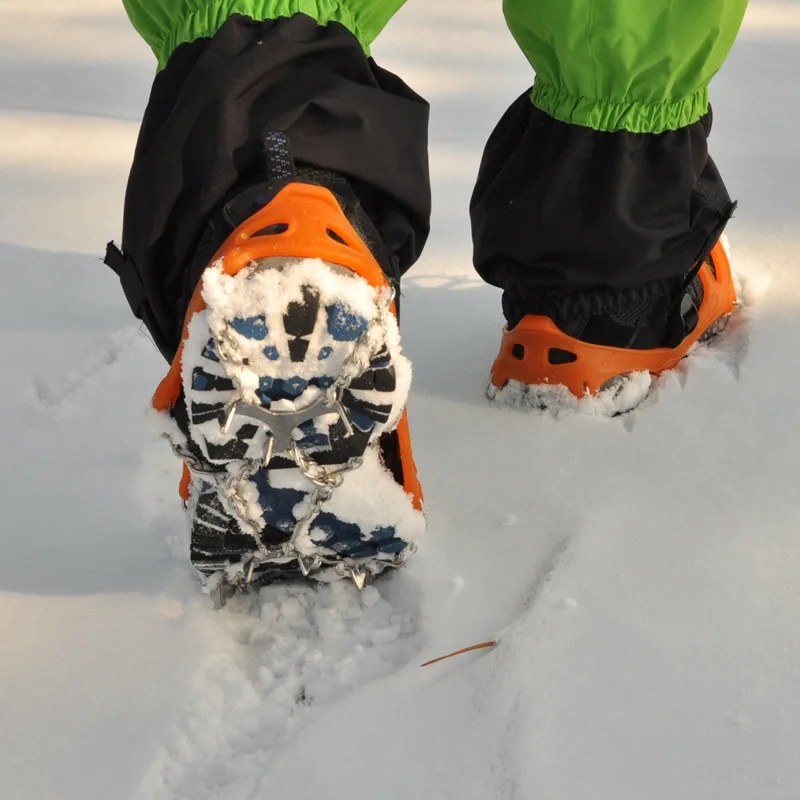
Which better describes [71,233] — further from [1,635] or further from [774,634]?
[774,634]

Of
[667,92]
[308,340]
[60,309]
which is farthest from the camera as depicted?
[60,309]

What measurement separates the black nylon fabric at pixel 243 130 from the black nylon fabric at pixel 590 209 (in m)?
0.21

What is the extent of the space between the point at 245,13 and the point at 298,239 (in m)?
0.23

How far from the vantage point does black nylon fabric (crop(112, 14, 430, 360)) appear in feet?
2.34

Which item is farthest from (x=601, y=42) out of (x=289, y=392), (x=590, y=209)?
(x=289, y=392)

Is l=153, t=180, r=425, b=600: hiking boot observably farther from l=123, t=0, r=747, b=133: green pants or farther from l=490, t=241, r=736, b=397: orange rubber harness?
l=490, t=241, r=736, b=397: orange rubber harness

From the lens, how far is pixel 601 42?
0.85m

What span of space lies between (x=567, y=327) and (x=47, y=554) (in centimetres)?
58

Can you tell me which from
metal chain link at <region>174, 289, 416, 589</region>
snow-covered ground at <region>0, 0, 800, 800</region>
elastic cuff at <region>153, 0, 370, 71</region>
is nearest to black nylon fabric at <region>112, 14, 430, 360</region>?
elastic cuff at <region>153, 0, 370, 71</region>

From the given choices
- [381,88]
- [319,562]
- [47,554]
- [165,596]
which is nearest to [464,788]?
[319,562]

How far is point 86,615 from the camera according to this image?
80cm

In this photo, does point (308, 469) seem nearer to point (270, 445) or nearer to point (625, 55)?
point (270, 445)

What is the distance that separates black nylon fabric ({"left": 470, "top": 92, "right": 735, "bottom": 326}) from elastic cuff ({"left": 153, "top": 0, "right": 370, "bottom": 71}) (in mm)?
289

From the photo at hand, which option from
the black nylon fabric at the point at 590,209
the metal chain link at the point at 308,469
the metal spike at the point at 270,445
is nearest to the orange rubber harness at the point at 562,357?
the black nylon fabric at the point at 590,209
